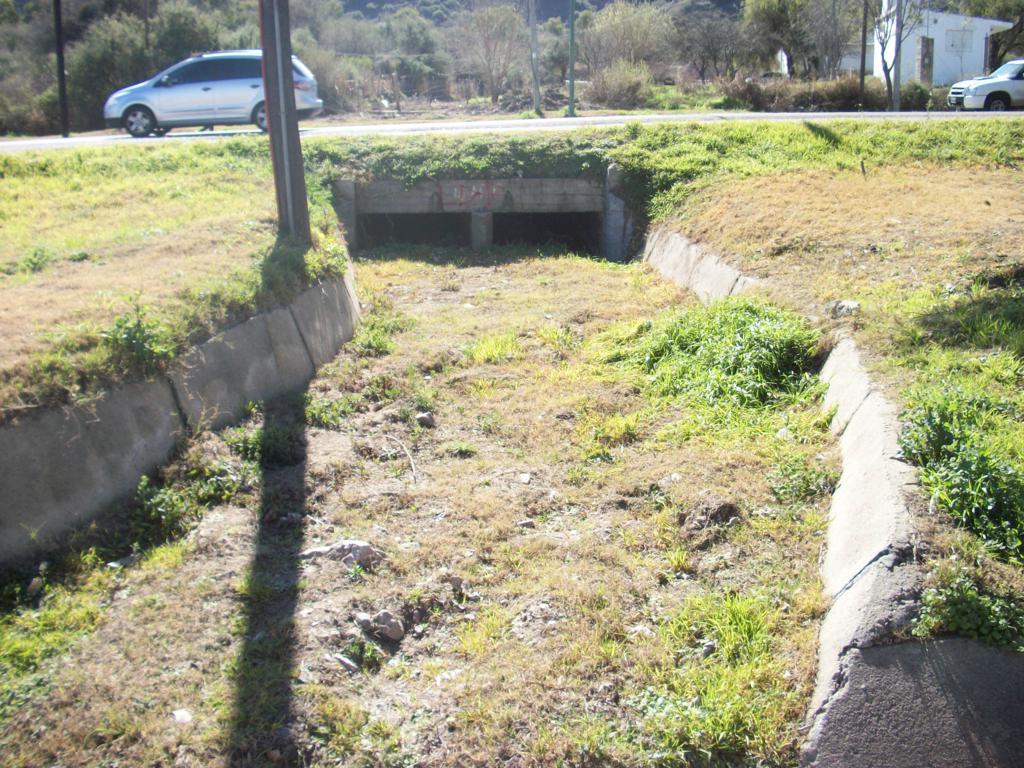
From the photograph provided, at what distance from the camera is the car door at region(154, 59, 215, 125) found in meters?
18.6

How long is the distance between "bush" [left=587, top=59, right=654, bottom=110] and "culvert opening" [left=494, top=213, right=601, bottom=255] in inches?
598

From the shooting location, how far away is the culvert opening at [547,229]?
15.3 metres

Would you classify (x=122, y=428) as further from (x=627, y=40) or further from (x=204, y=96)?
(x=627, y=40)

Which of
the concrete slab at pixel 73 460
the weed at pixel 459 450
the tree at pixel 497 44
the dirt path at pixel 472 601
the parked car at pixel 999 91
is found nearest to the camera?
the dirt path at pixel 472 601

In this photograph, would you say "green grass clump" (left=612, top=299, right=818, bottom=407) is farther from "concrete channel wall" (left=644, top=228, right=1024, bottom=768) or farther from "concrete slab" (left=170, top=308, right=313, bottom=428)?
"concrete slab" (left=170, top=308, right=313, bottom=428)

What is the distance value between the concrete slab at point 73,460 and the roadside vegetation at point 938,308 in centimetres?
440

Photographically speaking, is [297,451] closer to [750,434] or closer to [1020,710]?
[750,434]

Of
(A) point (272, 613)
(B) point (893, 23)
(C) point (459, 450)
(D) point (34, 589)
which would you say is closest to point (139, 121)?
(C) point (459, 450)

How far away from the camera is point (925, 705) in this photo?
3.84 metres

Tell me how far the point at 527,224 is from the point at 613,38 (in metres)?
24.4

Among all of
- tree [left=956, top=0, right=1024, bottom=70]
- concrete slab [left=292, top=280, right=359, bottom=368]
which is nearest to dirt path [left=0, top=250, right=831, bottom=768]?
concrete slab [left=292, top=280, right=359, bottom=368]

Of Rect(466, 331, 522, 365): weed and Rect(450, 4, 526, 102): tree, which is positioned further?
Rect(450, 4, 526, 102): tree

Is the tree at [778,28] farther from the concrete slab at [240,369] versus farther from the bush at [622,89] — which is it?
the concrete slab at [240,369]

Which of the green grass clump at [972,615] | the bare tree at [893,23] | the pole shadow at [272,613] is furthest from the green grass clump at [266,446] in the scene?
the bare tree at [893,23]
